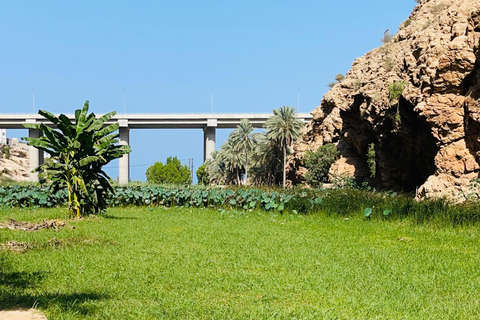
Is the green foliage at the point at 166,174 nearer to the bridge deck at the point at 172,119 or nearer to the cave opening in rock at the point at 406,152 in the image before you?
the bridge deck at the point at 172,119

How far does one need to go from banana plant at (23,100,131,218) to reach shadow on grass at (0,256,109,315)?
971cm

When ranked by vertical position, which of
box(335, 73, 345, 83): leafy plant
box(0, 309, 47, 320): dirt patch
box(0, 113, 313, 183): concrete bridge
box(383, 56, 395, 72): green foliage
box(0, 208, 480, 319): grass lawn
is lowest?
box(0, 208, 480, 319): grass lawn

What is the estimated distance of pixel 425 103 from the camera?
23.3 m

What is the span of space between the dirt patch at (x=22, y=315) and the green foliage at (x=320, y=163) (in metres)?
35.6

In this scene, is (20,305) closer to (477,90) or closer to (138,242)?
(138,242)

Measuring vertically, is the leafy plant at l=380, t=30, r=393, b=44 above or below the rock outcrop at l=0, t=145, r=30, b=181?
above

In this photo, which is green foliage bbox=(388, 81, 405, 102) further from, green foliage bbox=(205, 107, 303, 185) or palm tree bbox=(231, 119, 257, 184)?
palm tree bbox=(231, 119, 257, 184)

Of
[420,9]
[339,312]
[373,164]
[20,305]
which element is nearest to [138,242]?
[20,305]

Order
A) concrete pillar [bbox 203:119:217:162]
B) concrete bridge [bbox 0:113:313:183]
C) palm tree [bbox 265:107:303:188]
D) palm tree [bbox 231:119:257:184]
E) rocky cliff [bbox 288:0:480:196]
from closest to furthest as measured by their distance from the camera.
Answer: rocky cliff [bbox 288:0:480:196]
palm tree [bbox 265:107:303:188]
palm tree [bbox 231:119:257:184]
concrete bridge [bbox 0:113:313:183]
concrete pillar [bbox 203:119:217:162]

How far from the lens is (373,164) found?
3822 centimetres

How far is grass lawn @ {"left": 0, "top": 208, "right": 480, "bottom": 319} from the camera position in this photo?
20.0ft

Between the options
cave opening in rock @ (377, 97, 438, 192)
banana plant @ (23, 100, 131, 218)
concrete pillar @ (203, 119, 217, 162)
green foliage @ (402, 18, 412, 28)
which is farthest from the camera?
concrete pillar @ (203, 119, 217, 162)

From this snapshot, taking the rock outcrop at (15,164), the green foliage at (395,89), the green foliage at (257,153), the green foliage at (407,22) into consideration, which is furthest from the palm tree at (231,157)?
the green foliage at (395,89)

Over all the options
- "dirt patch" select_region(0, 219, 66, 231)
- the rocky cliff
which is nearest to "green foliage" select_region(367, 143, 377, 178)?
the rocky cliff
